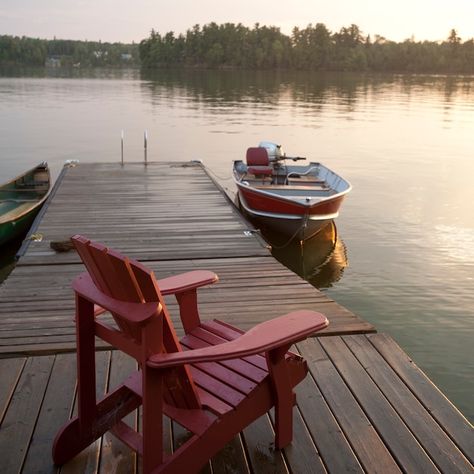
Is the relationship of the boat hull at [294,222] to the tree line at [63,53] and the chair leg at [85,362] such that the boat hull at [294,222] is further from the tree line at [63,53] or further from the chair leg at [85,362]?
the tree line at [63,53]

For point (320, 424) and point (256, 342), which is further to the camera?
point (320, 424)

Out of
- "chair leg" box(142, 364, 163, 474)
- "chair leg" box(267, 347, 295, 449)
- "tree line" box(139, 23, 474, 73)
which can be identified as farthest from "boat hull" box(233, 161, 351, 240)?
"tree line" box(139, 23, 474, 73)

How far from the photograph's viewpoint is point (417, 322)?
653cm

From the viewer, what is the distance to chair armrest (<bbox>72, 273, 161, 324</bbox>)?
1.90 m

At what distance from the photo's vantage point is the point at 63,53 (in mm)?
139375

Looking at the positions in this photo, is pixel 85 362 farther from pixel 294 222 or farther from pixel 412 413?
pixel 294 222

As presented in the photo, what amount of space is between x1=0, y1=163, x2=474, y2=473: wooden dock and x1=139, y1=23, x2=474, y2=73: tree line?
9893 centimetres

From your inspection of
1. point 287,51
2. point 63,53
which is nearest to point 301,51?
point 287,51

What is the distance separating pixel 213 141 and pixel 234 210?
44.4ft

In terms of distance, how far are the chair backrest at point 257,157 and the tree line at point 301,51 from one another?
305ft

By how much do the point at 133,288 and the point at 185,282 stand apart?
789 mm

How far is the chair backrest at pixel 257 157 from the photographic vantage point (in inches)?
425

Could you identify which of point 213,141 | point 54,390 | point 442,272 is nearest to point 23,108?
point 213,141

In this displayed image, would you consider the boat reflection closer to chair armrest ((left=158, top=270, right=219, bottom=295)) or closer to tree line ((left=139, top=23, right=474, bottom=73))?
chair armrest ((left=158, top=270, right=219, bottom=295))
